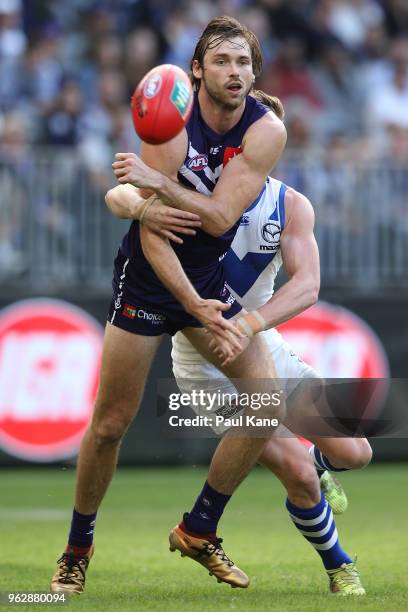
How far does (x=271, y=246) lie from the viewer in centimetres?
694

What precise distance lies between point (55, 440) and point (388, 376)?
10.8 ft

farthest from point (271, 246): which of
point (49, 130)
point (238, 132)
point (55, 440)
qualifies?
point (49, 130)

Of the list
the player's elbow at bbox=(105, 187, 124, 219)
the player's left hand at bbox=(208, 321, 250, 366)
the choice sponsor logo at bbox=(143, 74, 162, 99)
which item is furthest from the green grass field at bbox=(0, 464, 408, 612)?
the choice sponsor logo at bbox=(143, 74, 162, 99)

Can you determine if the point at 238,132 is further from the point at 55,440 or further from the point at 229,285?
the point at 55,440

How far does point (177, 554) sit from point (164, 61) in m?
7.73

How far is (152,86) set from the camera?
233 inches

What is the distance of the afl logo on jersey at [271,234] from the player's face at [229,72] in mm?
863

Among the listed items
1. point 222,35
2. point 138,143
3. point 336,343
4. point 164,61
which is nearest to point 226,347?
point 222,35

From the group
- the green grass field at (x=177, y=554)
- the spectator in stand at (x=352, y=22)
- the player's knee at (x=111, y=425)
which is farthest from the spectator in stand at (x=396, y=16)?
the player's knee at (x=111, y=425)

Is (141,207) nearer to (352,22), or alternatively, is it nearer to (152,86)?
(152,86)

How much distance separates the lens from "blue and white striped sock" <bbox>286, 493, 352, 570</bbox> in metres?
6.64

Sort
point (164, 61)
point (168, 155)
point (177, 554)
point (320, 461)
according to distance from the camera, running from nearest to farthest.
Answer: point (168, 155) < point (320, 461) < point (177, 554) < point (164, 61)

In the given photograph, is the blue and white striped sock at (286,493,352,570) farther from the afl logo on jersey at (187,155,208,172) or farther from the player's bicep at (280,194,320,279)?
the afl logo on jersey at (187,155,208,172)

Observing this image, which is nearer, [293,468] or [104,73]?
[293,468]
